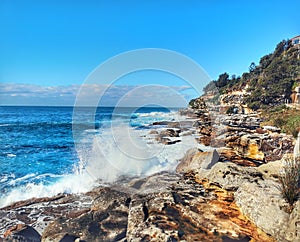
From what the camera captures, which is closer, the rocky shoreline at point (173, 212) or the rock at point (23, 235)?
the rocky shoreline at point (173, 212)

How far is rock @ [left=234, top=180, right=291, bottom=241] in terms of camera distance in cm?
324

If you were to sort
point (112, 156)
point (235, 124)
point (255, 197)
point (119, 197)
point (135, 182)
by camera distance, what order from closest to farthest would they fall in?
1. point (255, 197)
2. point (119, 197)
3. point (135, 182)
4. point (112, 156)
5. point (235, 124)

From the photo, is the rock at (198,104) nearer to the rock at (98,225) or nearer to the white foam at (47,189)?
the white foam at (47,189)

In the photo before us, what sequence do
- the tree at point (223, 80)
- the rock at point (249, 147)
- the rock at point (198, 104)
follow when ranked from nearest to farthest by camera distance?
the rock at point (249, 147) → the rock at point (198, 104) → the tree at point (223, 80)

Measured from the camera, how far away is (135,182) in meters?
6.27

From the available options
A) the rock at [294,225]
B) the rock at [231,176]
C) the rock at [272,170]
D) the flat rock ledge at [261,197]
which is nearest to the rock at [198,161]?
the flat rock ledge at [261,197]

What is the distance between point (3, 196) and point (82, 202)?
2836 mm

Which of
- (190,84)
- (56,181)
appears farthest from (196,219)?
(56,181)

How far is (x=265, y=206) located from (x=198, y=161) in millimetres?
3572

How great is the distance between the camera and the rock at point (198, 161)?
6.73m

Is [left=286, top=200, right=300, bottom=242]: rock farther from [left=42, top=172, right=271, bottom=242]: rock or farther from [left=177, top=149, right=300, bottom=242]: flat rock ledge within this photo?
[left=42, top=172, right=271, bottom=242]: rock

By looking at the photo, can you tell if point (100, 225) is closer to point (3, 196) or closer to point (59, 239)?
point (59, 239)

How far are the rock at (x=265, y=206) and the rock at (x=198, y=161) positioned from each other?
2369 millimetres

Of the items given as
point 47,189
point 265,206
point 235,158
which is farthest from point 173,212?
point 235,158
